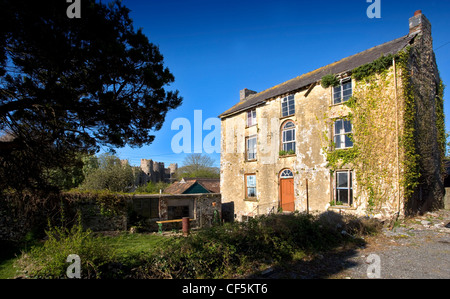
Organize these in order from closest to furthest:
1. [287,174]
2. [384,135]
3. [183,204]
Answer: [384,135], [287,174], [183,204]

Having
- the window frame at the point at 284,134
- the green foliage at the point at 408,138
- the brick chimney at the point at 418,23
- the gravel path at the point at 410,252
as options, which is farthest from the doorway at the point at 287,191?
the brick chimney at the point at 418,23

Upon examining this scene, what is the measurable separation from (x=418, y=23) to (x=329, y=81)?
533cm

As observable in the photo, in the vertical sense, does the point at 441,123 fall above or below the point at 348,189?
above

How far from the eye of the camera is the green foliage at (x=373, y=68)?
13164mm

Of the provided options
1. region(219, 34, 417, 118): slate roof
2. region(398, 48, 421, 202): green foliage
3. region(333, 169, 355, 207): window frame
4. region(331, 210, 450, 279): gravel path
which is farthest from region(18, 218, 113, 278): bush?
region(219, 34, 417, 118): slate roof

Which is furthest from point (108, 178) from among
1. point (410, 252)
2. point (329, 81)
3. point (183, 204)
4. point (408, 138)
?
point (410, 252)

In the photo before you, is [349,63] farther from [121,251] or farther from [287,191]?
[121,251]

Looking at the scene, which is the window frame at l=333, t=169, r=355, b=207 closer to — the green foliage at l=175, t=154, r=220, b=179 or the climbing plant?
the climbing plant

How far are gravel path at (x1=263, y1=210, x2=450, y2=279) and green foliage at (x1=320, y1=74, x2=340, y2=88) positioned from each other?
8.71m

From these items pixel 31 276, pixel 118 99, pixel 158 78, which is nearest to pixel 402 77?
pixel 158 78

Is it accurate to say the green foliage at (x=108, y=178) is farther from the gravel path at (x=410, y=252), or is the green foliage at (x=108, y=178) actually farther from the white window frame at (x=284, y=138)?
the gravel path at (x=410, y=252)

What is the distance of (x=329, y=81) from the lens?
50.8 feet

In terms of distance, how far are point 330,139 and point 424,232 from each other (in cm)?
646

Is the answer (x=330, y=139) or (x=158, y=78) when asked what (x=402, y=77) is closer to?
(x=330, y=139)
